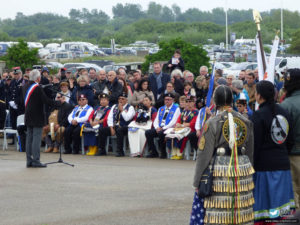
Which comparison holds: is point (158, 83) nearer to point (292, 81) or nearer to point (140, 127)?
point (140, 127)

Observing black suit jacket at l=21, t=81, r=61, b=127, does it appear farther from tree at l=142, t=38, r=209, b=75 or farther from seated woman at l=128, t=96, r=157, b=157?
tree at l=142, t=38, r=209, b=75

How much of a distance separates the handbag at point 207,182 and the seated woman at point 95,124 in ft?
32.8

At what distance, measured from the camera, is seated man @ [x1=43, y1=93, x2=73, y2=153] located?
17.5 metres

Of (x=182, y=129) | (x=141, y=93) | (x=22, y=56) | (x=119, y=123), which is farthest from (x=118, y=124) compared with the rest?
(x=22, y=56)

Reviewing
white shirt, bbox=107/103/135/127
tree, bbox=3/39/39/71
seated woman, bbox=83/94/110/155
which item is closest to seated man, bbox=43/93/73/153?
seated woman, bbox=83/94/110/155

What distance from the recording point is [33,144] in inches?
549

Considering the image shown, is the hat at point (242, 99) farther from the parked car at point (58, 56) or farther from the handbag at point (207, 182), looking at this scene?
the parked car at point (58, 56)

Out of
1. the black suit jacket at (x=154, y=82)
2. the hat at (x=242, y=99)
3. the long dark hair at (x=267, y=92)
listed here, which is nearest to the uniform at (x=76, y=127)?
the black suit jacket at (x=154, y=82)

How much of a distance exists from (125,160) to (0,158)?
303 cm

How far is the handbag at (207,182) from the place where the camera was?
22.7ft

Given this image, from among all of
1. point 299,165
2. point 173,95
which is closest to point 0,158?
point 173,95

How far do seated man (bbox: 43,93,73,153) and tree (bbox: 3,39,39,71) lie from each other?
18.5 meters

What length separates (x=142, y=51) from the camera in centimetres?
7881

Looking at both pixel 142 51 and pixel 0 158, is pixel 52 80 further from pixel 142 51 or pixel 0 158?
pixel 142 51
